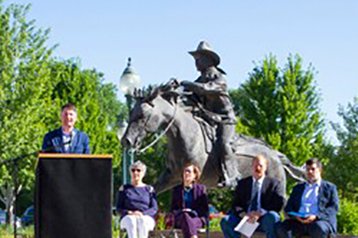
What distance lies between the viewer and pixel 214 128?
48.1ft

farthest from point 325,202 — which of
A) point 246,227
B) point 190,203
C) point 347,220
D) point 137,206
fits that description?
point 347,220

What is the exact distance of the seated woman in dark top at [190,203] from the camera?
10.9 metres

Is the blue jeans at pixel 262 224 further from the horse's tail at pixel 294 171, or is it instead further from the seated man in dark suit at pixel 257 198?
the horse's tail at pixel 294 171

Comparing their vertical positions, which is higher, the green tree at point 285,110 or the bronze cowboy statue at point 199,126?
the green tree at point 285,110

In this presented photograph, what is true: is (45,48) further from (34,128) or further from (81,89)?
(81,89)

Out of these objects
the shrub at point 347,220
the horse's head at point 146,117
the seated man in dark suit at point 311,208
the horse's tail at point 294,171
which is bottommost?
the shrub at point 347,220

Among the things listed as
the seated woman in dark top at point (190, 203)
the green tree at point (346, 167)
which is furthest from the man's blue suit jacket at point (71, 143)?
the green tree at point (346, 167)

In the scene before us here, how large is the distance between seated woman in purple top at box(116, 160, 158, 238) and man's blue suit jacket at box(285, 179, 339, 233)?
180cm

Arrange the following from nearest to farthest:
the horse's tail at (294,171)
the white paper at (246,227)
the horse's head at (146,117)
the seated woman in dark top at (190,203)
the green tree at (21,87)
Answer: the white paper at (246,227), the seated woman in dark top at (190,203), the horse's head at (146,117), the horse's tail at (294,171), the green tree at (21,87)

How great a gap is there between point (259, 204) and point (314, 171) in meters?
0.91

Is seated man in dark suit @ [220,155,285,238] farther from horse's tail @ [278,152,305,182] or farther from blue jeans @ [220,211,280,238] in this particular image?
horse's tail @ [278,152,305,182]

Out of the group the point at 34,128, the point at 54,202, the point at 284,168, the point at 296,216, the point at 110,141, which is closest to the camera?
the point at 54,202

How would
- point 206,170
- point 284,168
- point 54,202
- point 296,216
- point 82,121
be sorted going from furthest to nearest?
point 82,121, point 284,168, point 206,170, point 296,216, point 54,202

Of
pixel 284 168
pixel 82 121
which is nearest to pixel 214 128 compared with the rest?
pixel 284 168
